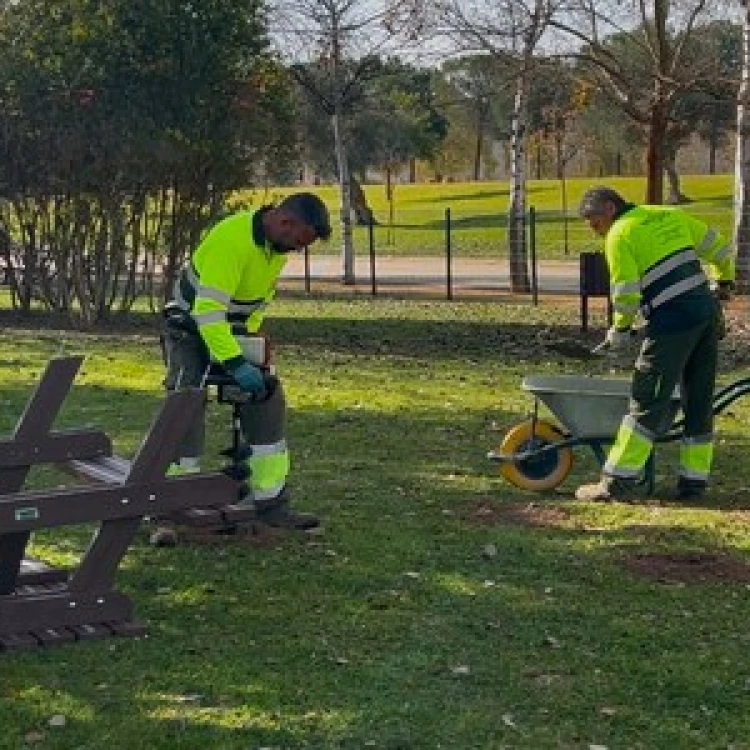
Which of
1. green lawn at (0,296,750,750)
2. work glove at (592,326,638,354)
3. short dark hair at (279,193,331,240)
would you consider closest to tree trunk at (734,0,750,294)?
green lawn at (0,296,750,750)

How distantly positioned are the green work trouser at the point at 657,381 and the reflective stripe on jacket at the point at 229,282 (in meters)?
2.18

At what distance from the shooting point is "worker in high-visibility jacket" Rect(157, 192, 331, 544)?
23.7 feet

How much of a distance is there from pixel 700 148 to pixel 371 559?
68063 millimetres

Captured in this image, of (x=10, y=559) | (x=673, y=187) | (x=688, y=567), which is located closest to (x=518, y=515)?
(x=688, y=567)

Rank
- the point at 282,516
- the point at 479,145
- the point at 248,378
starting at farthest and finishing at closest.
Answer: the point at 479,145, the point at 282,516, the point at 248,378

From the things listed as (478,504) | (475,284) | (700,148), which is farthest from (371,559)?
(700,148)

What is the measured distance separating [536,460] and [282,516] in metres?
1.82

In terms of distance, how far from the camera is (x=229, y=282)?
7.31 metres

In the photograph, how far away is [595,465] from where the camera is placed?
32.8 ft

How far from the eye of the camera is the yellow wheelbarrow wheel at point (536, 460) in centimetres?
907

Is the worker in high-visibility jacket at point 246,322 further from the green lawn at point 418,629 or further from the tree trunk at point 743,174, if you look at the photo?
the tree trunk at point 743,174

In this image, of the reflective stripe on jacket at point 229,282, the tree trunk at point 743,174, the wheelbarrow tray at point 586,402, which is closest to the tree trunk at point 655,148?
the tree trunk at point 743,174

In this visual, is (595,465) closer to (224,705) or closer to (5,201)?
(224,705)

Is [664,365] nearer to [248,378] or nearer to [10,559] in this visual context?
[248,378]
